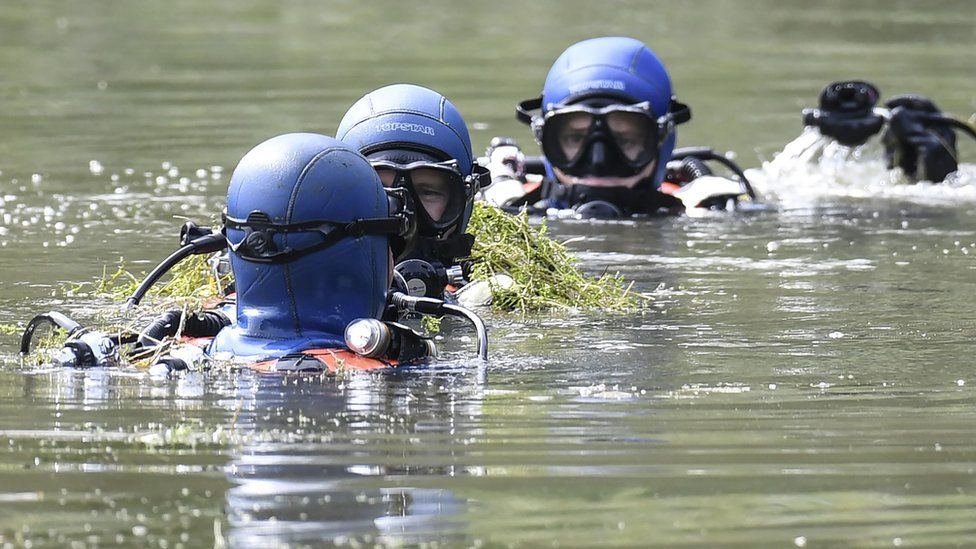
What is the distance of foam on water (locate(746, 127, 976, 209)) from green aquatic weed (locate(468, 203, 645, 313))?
4872 millimetres

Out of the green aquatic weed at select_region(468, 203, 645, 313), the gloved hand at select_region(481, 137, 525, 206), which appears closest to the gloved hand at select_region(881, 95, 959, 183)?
the gloved hand at select_region(481, 137, 525, 206)

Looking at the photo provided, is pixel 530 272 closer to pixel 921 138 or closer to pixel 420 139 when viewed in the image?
pixel 420 139

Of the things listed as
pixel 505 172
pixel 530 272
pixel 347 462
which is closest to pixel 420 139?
pixel 530 272

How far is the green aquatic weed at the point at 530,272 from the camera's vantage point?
9.47 metres

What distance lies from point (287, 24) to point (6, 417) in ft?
71.2

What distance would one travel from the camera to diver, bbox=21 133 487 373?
709 cm

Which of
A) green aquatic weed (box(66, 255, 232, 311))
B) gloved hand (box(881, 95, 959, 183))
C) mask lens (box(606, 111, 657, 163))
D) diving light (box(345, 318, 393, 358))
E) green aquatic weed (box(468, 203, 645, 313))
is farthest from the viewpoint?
gloved hand (box(881, 95, 959, 183))

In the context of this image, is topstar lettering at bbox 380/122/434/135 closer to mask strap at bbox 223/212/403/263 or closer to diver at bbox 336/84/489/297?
diver at bbox 336/84/489/297

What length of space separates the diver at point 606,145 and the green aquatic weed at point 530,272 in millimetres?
2851

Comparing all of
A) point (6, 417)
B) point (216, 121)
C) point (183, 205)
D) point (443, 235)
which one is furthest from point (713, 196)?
point (6, 417)

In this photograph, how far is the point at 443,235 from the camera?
29.7 feet

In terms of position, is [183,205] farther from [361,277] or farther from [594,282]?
[361,277]

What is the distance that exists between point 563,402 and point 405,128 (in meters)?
2.18

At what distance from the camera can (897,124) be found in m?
14.9
